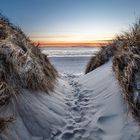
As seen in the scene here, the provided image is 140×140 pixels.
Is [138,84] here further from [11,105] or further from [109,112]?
[11,105]

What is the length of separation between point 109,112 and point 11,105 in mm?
1375

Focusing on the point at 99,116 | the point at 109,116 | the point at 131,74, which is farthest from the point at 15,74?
the point at 131,74

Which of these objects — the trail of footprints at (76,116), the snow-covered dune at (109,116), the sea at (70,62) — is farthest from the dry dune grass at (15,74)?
the sea at (70,62)

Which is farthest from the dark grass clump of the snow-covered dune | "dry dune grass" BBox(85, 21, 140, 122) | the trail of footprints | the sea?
the sea

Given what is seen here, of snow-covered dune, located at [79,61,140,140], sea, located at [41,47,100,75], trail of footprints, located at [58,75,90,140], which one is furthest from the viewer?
sea, located at [41,47,100,75]

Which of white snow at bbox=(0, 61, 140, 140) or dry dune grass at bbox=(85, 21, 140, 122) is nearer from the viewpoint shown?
white snow at bbox=(0, 61, 140, 140)

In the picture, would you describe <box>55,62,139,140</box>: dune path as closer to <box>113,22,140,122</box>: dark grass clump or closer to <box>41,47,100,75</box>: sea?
<box>113,22,140,122</box>: dark grass clump

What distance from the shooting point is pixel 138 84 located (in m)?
4.12

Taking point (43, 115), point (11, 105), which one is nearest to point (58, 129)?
point (43, 115)

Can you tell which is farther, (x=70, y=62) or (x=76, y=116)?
(x=70, y=62)

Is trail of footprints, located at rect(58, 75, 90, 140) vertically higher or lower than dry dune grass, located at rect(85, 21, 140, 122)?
lower

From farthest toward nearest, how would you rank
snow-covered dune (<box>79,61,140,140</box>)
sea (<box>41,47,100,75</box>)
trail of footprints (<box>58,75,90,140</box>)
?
sea (<box>41,47,100,75</box>)
trail of footprints (<box>58,75,90,140</box>)
snow-covered dune (<box>79,61,140,140</box>)

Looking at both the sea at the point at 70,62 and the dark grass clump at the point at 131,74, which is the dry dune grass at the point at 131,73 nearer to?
the dark grass clump at the point at 131,74

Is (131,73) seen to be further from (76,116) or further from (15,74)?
(15,74)
